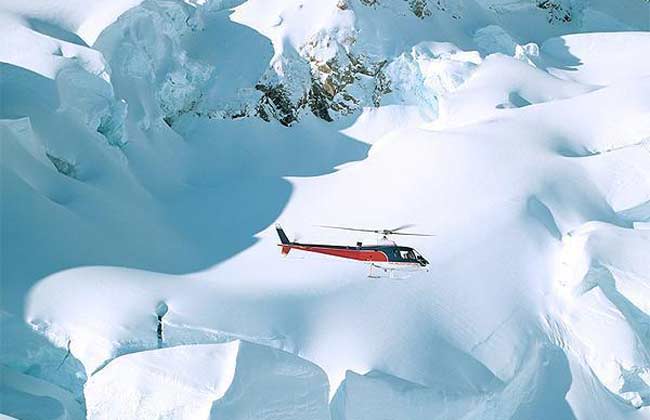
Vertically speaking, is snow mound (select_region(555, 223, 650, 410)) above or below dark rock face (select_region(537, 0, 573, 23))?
above

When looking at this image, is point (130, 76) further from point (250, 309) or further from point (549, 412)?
point (549, 412)

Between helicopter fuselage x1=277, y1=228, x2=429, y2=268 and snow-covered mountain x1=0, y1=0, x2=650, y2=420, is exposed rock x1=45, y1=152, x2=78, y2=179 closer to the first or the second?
snow-covered mountain x1=0, y1=0, x2=650, y2=420

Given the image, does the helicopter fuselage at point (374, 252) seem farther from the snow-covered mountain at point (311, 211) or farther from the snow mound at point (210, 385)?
the snow mound at point (210, 385)

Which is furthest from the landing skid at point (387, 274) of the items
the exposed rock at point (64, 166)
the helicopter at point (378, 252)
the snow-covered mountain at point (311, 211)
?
the exposed rock at point (64, 166)

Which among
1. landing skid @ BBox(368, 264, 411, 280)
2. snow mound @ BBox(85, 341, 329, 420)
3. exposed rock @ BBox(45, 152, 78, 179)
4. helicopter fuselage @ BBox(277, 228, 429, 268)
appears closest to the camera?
snow mound @ BBox(85, 341, 329, 420)

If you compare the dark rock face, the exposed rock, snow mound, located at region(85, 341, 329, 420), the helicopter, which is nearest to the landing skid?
the helicopter

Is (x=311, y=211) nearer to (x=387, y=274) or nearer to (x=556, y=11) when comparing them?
(x=387, y=274)
